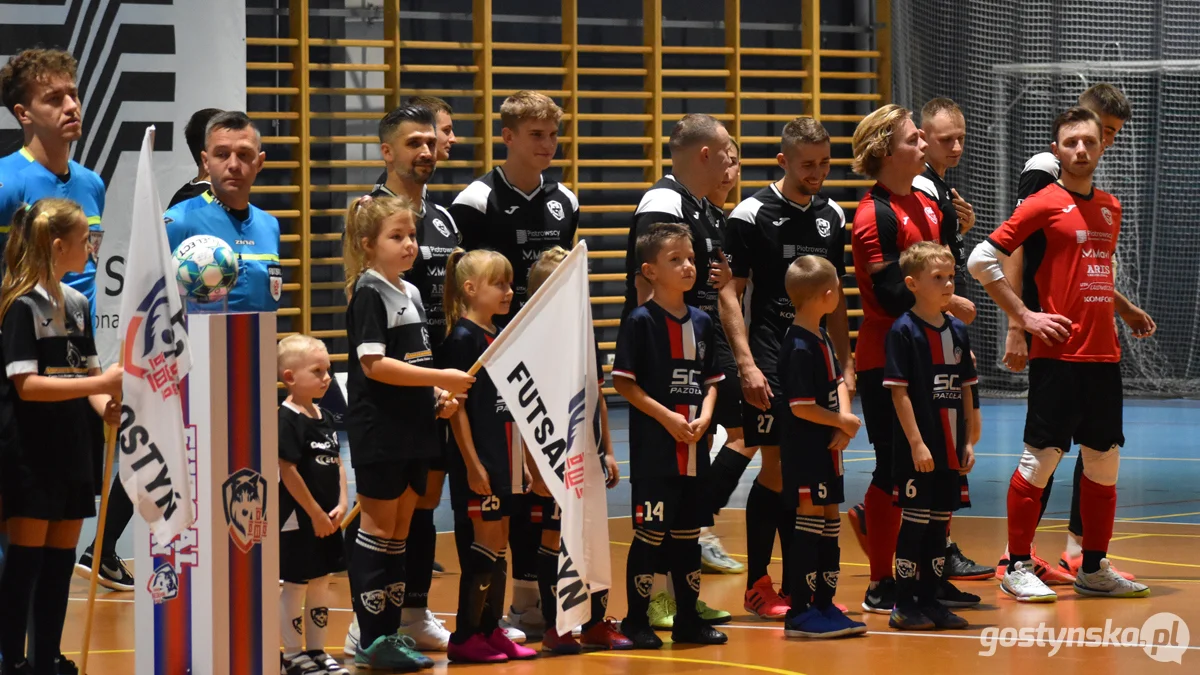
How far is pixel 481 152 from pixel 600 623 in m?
6.57

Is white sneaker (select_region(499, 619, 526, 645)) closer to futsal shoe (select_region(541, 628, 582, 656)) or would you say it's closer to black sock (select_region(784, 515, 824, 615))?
futsal shoe (select_region(541, 628, 582, 656))

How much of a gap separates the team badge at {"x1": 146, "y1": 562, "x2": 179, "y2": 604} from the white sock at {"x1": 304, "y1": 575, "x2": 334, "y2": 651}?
2.44ft

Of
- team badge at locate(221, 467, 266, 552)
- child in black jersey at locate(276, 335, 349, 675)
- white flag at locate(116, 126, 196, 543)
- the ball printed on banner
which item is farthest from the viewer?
child in black jersey at locate(276, 335, 349, 675)

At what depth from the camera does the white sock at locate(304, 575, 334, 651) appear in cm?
396

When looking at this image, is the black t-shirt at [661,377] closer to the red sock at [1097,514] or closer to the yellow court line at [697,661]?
the yellow court line at [697,661]

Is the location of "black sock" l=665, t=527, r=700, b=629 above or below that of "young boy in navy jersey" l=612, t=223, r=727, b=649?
below

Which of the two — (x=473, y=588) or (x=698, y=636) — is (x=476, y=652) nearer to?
(x=473, y=588)

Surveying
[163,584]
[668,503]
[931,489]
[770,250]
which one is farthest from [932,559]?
[163,584]

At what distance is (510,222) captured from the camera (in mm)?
4703

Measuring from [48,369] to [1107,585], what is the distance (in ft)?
11.5

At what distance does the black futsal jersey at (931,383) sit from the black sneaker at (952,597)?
0.52 metres

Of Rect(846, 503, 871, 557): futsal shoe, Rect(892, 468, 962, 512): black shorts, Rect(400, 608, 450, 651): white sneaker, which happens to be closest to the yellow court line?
Rect(400, 608, 450, 651): white sneaker

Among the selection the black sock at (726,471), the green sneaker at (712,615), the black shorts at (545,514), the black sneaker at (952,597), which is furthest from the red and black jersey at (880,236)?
the black shorts at (545,514)

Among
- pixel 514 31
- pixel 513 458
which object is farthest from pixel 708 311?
pixel 514 31
